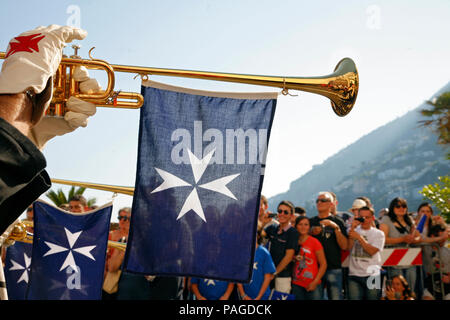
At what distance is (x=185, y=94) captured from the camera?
3.79 m

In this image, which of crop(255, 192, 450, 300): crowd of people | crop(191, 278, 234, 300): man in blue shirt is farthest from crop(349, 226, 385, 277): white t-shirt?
crop(191, 278, 234, 300): man in blue shirt

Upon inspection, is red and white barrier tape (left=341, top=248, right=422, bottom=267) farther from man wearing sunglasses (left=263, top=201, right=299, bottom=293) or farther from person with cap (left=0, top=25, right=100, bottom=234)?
person with cap (left=0, top=25, right=100, bottom=234)

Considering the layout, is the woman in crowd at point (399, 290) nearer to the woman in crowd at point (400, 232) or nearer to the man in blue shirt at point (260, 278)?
the woman in crowd at point (400, 232)

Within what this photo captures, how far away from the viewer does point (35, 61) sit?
1719 mm

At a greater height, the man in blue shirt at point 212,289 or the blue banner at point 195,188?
the blue banner at point 195,188

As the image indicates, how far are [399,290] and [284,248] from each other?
5.98 feet

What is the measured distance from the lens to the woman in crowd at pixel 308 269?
630 cm

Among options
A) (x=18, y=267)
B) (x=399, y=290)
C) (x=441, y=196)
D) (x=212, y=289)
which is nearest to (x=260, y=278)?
(x=212, y=289)

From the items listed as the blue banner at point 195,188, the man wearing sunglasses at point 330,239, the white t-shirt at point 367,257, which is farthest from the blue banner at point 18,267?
the white t-shirt at point 367,257

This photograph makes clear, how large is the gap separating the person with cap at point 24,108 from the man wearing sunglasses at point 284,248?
4895 millimetres

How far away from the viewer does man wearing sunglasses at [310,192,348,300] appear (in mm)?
6418

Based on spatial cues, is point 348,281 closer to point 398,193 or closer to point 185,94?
point 185,94

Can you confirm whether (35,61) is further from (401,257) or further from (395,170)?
(395,170)
